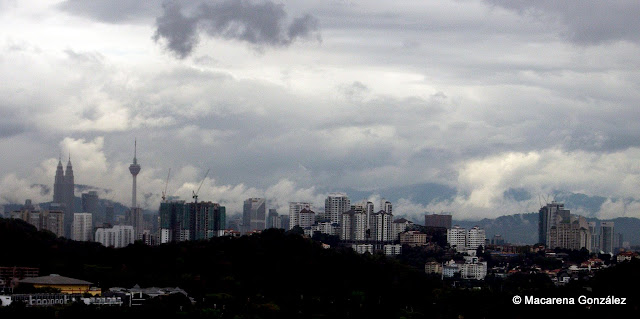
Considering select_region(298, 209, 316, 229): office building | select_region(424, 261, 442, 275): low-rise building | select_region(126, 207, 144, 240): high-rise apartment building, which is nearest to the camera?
select_region(424, 261, 442, 275): low-rise building

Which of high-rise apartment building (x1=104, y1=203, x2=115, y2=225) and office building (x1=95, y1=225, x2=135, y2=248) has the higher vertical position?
high-rise apartment building (x1=104, y1=203, x2=115, y2=225)

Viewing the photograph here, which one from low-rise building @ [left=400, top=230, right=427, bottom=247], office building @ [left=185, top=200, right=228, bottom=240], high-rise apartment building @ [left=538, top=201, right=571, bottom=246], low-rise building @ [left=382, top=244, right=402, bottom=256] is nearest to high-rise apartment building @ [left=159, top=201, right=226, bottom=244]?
office building @ [left=185, top=200, right=228, bottom=240]

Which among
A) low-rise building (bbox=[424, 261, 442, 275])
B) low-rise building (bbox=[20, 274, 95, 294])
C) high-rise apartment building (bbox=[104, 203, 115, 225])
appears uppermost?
high-rise apartment building (bbox=[104, 203, 115, 225])

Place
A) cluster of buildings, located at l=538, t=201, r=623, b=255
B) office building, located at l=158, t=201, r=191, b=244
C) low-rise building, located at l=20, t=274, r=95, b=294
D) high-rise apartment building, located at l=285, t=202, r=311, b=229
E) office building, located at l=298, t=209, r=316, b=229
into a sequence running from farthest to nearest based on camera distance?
1. high-rise apartment building, located at l=285, t=202, r=311, b=229
2. office building, located at l=298, t=209, r=316, b=229
3. cluster of buildings, located at l=538, t=201, r=623, b=255
4. office building, located at l=158, t=201, r=191, b=244
5. low-rise building, located at l=20, t=274, r=95, b=294

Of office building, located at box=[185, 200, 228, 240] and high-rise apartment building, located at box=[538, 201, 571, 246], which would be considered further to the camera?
high-rise apartment building, located at box=[538, 201, 571, 246]

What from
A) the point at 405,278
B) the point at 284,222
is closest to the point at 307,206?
the point at 284,222

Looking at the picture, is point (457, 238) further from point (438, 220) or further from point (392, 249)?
point (438, 220)

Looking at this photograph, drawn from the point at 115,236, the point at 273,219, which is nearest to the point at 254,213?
the point at 273,219

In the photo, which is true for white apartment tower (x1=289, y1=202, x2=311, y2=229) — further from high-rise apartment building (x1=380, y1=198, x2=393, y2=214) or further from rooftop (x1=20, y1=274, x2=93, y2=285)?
rooftop (x1=20, y1=274, x2=93, y2=285)
